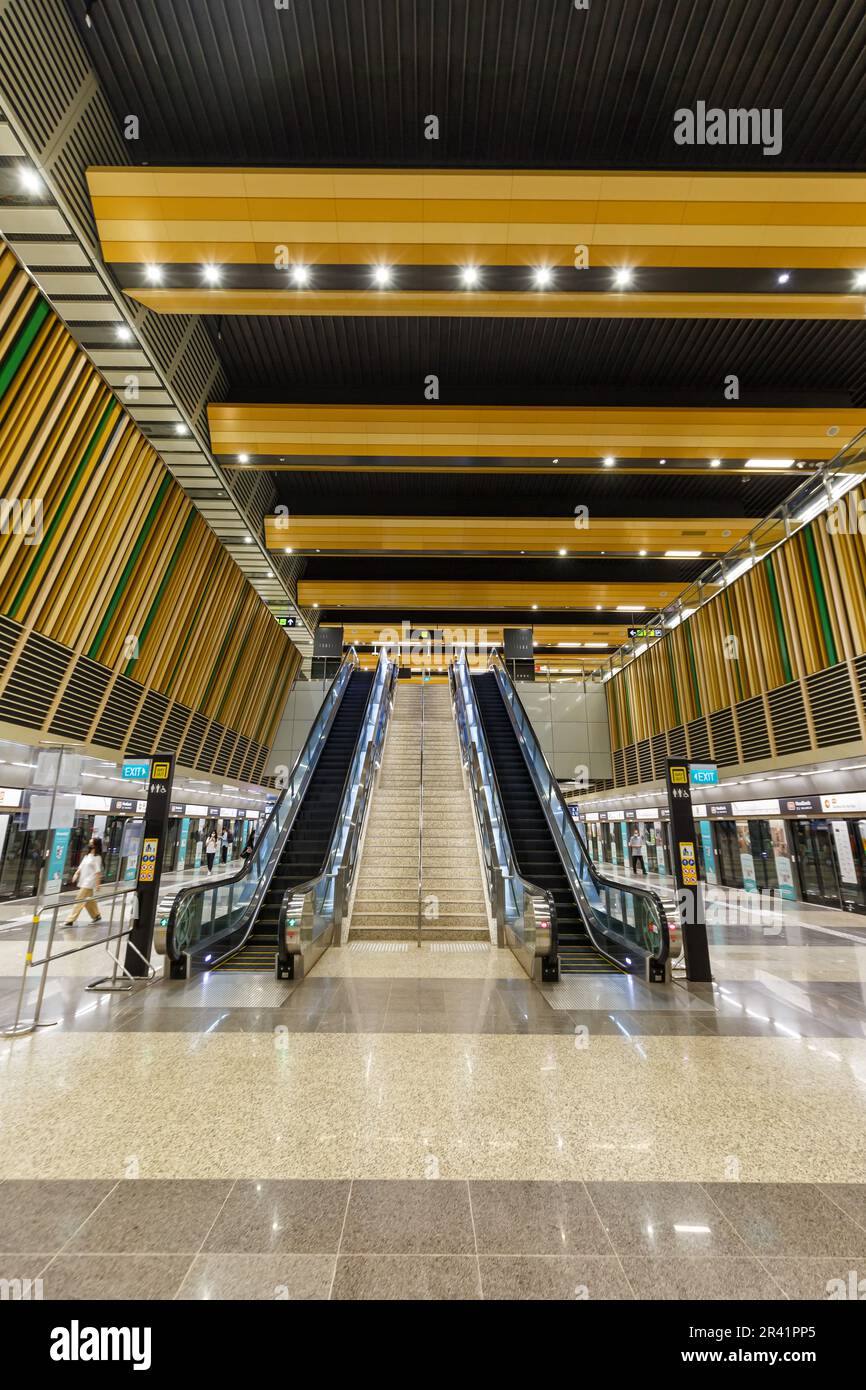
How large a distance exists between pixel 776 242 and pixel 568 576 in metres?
10.0

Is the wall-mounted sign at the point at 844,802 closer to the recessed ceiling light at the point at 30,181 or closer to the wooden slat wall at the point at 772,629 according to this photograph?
the wooden slat wall at the point at 772,629

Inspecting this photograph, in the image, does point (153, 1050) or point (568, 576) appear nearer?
point (153, 1050)

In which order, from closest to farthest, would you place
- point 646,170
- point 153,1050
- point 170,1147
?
point 170,1147 < point 153,1050 < point 646,170

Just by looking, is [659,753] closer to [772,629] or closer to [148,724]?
[772,629]

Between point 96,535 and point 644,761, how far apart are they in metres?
14.6

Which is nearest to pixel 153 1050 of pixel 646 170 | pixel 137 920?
pixel 137 920

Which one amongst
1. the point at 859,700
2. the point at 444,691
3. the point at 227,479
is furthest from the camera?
the point at 444,691

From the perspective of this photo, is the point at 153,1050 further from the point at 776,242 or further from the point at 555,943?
the point at 776,242

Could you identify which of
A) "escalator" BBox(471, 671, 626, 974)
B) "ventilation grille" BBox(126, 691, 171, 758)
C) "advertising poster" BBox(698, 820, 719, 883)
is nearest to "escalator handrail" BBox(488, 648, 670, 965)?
"escalator" BBox(471, 671, 626, 974)

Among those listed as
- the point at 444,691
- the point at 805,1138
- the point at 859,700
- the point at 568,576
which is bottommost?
the point at 805,1138

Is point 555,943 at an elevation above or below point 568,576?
below

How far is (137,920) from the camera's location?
21.9 ft

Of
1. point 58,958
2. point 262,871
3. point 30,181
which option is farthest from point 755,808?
point 30,181

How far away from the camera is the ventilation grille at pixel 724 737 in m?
13.0
